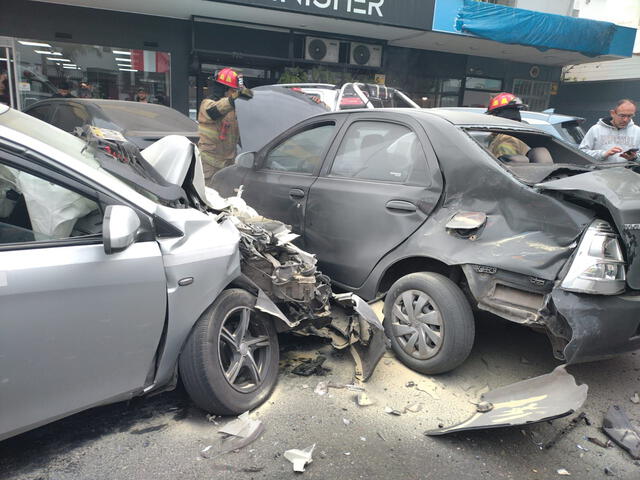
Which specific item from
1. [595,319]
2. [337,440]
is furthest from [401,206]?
[337,440]

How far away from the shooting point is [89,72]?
36.2 ft

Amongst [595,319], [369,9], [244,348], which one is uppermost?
[369,9]

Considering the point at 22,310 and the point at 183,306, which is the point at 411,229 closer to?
the point at 183,306

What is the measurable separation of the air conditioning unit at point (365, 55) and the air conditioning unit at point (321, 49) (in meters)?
0.52

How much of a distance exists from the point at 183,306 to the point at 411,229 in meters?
1.69

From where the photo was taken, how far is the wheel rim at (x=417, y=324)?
3.22m

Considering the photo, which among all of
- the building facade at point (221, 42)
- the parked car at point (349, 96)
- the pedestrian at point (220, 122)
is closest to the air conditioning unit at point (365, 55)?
the building facade at point (221, 42)

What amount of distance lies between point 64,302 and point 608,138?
5.87 meters

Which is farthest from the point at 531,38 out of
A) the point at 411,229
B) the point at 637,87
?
the point at 411,229

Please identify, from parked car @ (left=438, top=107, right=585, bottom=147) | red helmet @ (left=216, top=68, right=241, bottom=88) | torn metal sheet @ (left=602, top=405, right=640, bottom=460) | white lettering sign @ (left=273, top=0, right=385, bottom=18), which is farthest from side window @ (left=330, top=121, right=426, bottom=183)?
white lettering sign @ (left=273, top=0, right=385, bottom=18)

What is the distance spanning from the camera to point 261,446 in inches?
102

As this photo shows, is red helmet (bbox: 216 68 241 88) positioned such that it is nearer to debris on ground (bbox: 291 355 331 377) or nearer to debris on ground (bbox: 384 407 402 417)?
debris on ground (bbox: 291 355 331 377)

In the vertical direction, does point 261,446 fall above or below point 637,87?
below

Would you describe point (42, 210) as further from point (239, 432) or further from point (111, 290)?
point (239, 432)
